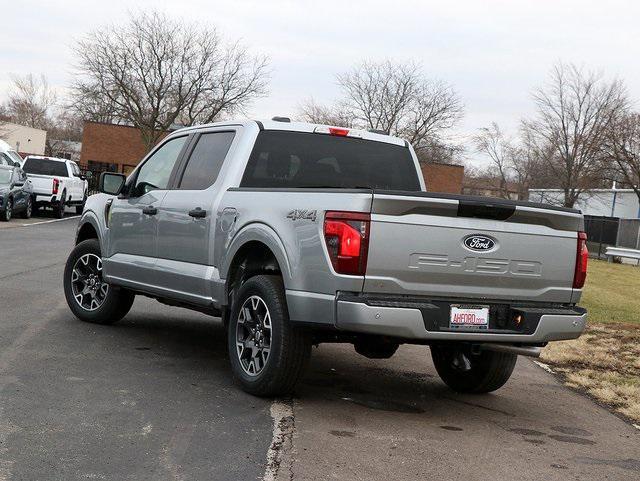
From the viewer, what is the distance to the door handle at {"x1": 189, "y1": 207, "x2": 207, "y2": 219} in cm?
A: 738

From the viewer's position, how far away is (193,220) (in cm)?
756

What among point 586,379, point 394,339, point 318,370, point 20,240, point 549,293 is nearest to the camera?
point 394,339

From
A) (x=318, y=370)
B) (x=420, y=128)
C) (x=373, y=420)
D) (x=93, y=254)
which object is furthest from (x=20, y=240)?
(x=420, y=128)

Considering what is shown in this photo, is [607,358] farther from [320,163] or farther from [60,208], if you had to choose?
[60,208]

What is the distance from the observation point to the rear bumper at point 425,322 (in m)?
5.73

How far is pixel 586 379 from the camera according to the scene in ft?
28.8

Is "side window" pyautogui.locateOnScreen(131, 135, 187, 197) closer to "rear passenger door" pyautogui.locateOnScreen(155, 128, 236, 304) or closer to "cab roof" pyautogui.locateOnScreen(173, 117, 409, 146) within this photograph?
"rear passenger door" pyautogui.locateOnScreen(155, 128, 236, 304)

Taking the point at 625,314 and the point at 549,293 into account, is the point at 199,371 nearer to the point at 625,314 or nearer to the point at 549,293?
the point at 549,293

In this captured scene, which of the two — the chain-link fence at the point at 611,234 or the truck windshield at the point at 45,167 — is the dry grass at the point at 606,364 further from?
the chain-link fence at the point at 611,234

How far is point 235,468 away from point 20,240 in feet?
54.0

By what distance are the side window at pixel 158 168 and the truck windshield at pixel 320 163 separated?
118 cm

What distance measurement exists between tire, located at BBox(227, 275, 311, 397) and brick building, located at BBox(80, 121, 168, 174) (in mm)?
63177

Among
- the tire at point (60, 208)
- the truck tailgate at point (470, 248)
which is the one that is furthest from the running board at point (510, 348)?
the tire at point (60, 208)

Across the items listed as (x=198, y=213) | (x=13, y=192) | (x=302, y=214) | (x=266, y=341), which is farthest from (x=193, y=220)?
(x=13, y=192)
